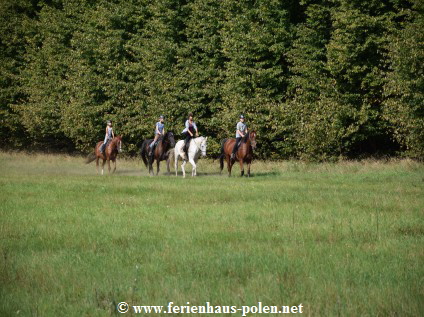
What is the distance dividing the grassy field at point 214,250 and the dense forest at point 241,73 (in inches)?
460

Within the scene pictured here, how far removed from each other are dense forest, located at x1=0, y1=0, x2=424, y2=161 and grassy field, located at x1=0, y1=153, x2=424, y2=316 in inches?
460

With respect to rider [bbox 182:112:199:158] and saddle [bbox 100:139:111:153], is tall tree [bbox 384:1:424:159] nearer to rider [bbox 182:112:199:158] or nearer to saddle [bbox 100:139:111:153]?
rider [bbox 182:112:199:158]

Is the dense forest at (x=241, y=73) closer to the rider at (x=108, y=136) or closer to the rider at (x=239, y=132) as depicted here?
the rider at (x=239, y=132)

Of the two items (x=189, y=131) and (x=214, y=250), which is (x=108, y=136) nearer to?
(x=189, y=131)

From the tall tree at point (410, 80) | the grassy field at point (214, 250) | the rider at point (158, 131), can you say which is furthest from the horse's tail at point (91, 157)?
the tall tree at point (410, 80)

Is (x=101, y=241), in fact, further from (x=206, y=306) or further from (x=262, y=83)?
(x=262, y=83)

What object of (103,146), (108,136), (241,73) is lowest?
(103,146)

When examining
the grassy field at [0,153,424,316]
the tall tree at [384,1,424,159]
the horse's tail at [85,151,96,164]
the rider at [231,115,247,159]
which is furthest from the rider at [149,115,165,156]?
the grassy field at [0,153,424,316]

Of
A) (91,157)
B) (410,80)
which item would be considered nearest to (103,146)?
(91,157)

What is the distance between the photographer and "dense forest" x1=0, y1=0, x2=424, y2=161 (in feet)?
105

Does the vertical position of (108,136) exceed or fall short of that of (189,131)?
it falls short

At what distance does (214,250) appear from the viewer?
1067cm

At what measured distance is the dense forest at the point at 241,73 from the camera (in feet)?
105

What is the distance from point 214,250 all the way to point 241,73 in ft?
91.0
